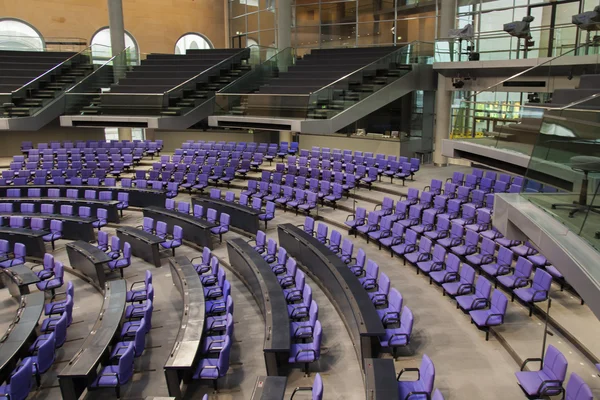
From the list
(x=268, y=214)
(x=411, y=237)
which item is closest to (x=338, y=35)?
(x=268, y=214)

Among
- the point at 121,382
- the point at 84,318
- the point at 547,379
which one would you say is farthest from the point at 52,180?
the point at 547,379

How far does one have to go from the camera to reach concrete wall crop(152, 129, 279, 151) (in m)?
23.8

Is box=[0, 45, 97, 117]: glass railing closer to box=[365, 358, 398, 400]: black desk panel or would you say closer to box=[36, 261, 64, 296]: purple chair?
box=[36, 261, 64, 296]: purple chair

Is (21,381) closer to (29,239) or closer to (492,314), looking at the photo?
(492,314)

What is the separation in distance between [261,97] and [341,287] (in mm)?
10854

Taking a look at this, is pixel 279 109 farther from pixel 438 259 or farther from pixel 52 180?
pixel 438 259

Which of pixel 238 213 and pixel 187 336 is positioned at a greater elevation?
pixel 238 213

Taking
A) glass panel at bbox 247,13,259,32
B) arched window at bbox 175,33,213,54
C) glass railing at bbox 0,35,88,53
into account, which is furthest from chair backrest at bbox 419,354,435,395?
arched window at bbox 175,33,213,54

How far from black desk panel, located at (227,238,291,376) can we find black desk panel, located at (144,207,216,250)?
1.32m

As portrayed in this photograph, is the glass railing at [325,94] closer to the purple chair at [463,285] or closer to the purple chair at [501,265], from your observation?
the purple chair at [501,265]

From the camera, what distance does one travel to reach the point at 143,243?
12000mm

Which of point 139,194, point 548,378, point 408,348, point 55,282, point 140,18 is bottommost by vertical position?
point 408,348

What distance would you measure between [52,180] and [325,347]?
13.5 metres

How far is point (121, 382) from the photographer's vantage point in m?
6.79
